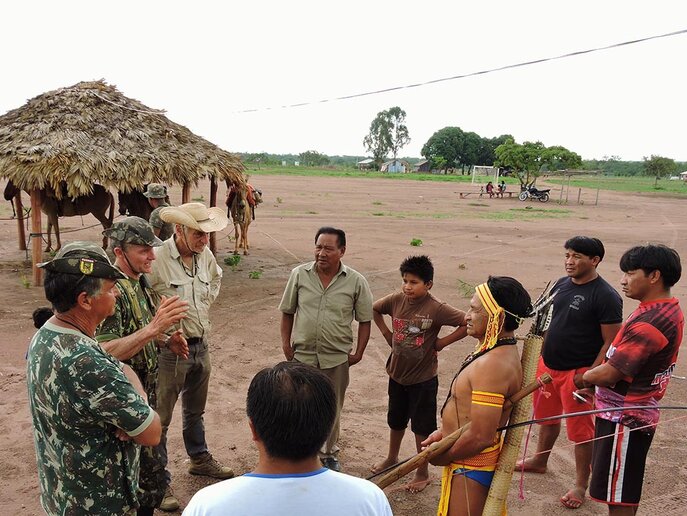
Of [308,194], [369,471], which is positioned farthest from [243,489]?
[308,194]

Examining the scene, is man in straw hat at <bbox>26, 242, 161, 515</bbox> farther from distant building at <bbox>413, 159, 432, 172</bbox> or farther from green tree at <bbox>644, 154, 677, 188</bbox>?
distant building at <bbox>413, 159, 432, 172</bbox>

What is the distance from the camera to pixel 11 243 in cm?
1372

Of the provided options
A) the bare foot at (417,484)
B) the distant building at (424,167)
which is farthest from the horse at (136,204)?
the distant building at (424,167)

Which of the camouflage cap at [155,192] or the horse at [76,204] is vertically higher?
the camouflage cap at [155,192]

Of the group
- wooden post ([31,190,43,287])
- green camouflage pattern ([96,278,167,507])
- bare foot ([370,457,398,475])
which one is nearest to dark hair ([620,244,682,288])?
bare foot ([370,457,398,475])

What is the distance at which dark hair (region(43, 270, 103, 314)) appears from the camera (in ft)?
6.88

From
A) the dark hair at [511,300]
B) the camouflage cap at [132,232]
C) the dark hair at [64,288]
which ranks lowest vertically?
the dark hair at [511,300]

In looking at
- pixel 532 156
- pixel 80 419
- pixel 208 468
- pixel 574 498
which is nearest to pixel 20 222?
pixel 208 468

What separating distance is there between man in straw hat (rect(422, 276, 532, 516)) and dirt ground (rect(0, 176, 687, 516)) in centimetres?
142

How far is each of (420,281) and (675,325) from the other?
5.12 feet

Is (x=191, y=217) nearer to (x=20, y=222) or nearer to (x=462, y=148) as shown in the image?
(x=20, y=222)

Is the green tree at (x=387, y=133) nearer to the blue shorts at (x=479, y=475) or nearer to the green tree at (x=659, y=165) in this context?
the green tree at (x=659, y=165)

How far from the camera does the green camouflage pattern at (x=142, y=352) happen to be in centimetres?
295

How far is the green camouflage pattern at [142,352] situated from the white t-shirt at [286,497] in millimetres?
1766
